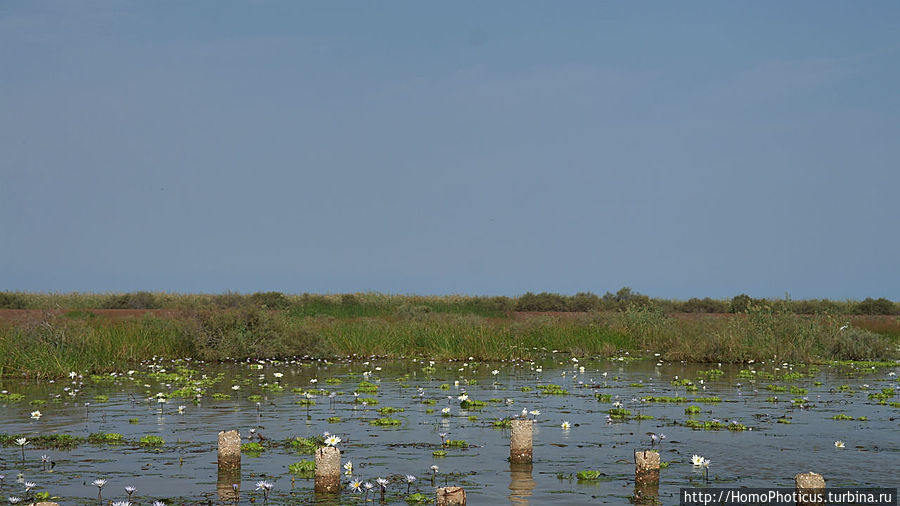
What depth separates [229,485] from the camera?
10250 millimetres

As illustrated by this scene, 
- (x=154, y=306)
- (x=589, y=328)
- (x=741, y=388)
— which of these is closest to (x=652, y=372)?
(x=741, y=388)

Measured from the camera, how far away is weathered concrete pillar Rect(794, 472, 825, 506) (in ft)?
29.2

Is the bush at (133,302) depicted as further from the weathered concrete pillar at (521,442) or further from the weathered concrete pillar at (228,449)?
the weathered concrete pillar at (521,442)

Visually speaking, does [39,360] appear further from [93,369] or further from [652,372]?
[652,372]

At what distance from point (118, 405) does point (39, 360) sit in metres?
6.83

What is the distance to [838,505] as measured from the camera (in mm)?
9570

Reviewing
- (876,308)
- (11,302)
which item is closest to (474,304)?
(876,308)

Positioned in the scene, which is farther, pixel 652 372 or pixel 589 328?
pixel 589 328

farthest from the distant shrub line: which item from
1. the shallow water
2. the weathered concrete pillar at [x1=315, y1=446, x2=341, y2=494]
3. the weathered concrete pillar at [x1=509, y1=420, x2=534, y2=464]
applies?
the weathered concrete pillar at [x1=315, y1=446, x2=341, y2=494]

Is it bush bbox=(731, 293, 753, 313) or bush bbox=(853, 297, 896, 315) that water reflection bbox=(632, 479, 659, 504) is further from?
bush bbox=(853, 297, 896, 315)

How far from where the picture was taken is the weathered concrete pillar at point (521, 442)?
11453 mm

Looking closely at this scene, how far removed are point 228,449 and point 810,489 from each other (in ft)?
21.1

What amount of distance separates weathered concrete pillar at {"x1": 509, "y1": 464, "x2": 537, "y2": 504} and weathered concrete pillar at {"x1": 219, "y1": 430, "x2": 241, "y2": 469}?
3.28m

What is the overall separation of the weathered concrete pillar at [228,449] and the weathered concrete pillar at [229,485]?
0.19ft
